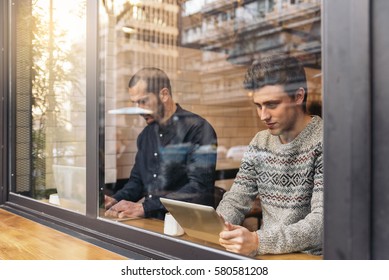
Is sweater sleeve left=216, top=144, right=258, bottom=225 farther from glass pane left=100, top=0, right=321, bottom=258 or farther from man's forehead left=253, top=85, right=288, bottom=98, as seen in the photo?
glass pane left=100, top=0, right=321, bottom=258

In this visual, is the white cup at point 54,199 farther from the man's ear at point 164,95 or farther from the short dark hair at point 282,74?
the short dark hair at point 282,74

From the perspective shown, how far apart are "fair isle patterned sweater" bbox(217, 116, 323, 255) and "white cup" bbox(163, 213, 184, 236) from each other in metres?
0.27

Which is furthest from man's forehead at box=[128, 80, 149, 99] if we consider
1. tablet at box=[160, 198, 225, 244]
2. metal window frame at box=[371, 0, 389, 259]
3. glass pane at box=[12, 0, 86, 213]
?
metal window frame at box=[371, 0, 389, 259]

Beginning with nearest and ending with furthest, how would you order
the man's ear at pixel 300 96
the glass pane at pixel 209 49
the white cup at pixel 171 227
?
the white cup at pixel 171 227 → the man's ear at pixel 300 96 → the glass pane at pixel 209 49

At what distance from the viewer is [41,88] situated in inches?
106

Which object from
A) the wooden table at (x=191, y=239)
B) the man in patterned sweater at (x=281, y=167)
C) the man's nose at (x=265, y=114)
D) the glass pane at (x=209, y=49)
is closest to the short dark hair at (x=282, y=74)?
the man in patterned sweater at (x=281, y=167)

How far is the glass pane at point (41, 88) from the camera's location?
8.52ft

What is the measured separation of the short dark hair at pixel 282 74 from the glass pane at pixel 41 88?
3.91ft

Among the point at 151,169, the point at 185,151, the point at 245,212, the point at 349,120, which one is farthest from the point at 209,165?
the point at 349,120

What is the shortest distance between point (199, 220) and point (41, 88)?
1708 mm

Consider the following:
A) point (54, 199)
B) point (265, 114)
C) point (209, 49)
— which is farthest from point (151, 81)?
point (209, 49)

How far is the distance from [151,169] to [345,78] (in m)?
1.89

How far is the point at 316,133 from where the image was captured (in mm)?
1539
